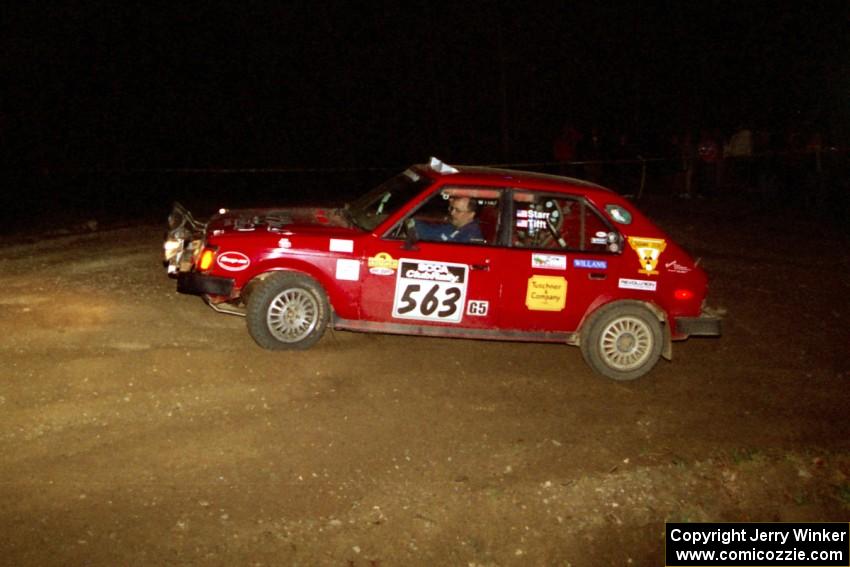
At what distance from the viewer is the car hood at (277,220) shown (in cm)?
685

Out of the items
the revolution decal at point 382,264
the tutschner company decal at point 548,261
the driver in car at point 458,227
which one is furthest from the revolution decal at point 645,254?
the revolution decal at point 382,264

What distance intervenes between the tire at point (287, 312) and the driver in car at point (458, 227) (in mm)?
1084

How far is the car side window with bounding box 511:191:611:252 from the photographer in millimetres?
6883

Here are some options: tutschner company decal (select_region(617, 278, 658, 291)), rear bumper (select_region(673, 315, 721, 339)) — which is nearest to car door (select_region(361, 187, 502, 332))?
tutschner company decal (select_region(617, 278, 658, 291))

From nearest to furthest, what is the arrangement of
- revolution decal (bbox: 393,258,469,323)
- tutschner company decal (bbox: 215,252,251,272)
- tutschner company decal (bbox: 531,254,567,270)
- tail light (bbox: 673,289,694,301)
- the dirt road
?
the dirt road → tutschner company decal (bbox: 215,252,251,272) → revolution decal (bbox: 393,258,469,323) → tutschner company decal (bbox: 531,254,567,270) → tail light (bbox: 673,289,694,301)

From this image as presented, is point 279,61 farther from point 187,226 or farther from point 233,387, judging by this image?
point 233,387

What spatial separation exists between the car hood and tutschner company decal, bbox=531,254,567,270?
169cm

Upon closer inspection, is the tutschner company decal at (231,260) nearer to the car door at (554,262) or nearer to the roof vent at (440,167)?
the roof vent at (440,167)

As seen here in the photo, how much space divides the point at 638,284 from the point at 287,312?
3.10m

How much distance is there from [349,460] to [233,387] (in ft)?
4.73

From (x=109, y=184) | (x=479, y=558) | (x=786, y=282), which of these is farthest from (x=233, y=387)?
(x=109, y=184)

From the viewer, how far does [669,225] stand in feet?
51.4

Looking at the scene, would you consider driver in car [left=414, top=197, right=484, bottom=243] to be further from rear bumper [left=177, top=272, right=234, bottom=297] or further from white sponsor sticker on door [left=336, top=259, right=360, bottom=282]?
rear bumper [left=177, top=272, right=234, bottom=297]
